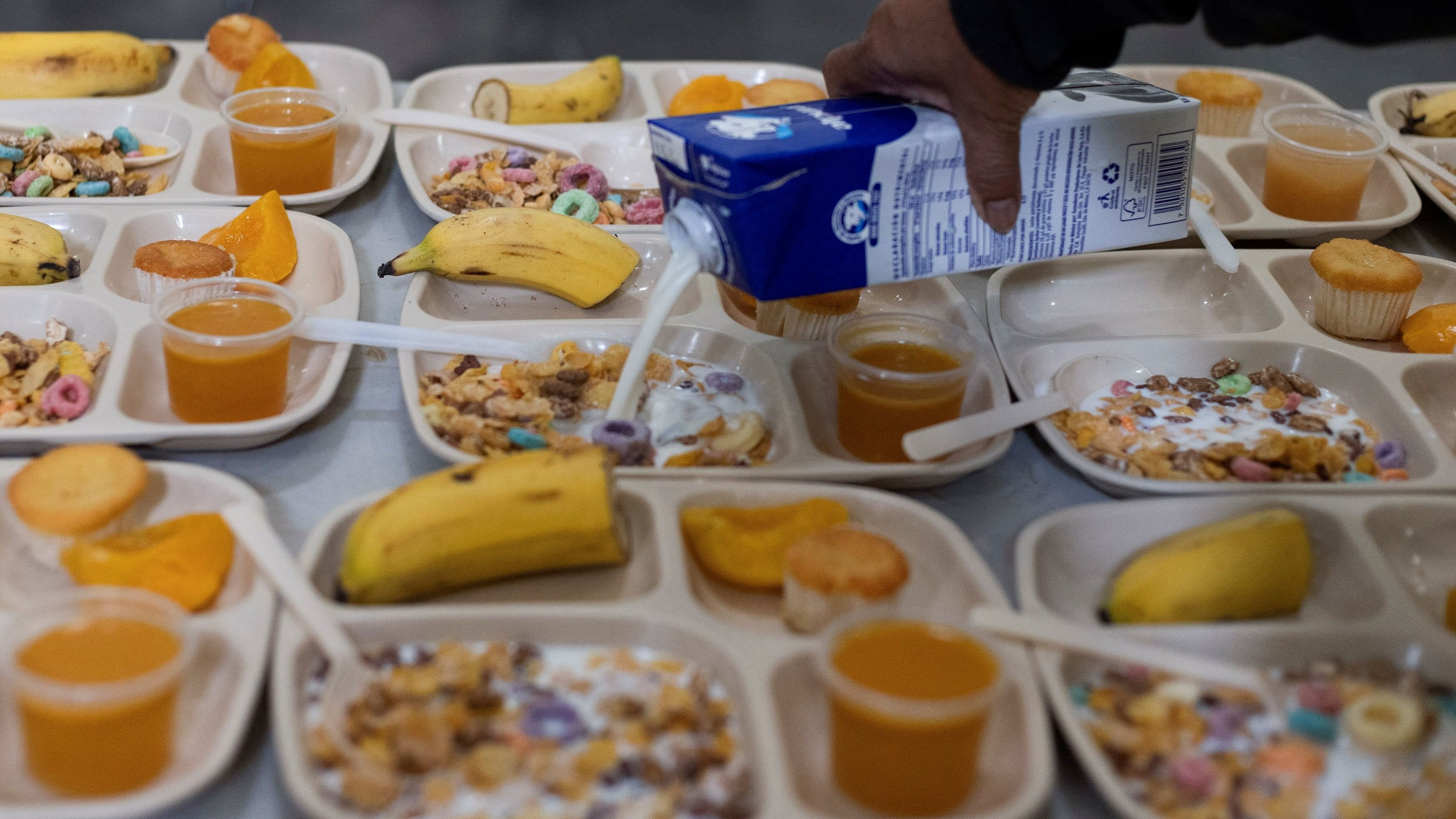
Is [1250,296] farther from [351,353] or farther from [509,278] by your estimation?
[351,353]

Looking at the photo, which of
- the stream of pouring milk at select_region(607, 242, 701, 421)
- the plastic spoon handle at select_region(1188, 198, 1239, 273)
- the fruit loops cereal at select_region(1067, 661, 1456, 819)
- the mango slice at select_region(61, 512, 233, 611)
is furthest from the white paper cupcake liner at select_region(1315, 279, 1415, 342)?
the mango slice at select_region(61, 512, 233, 611)

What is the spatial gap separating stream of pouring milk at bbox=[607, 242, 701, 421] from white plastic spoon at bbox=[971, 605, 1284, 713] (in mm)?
508

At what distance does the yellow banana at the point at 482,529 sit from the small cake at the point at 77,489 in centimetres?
24

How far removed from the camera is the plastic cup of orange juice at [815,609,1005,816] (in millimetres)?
932

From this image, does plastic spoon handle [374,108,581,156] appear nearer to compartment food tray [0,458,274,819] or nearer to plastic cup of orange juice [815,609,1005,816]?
compartment food tray [0,458,274,819]

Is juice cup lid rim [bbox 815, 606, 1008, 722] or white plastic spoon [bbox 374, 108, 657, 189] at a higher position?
white plastic spoon [bbox 374, 108, 657, 189]

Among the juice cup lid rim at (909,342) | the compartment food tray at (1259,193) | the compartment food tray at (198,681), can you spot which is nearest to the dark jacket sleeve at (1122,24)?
the juice cup lid rim at (909,342)

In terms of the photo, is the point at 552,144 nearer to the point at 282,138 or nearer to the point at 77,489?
the point at 282,138

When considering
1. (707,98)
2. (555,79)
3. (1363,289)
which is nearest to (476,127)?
(555,79)

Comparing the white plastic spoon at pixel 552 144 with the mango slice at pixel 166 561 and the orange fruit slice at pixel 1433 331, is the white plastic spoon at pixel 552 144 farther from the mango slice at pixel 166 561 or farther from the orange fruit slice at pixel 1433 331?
the orange fruit slice at pixel 1433 331

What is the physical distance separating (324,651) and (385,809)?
0.60 feet

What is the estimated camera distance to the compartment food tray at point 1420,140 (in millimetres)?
2070

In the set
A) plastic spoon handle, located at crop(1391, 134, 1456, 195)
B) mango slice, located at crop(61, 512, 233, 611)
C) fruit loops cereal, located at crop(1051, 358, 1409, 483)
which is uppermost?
plastic spoon handle, located at crop(1391, 134, 1456, 195)

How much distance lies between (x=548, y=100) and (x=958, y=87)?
1.14 m
